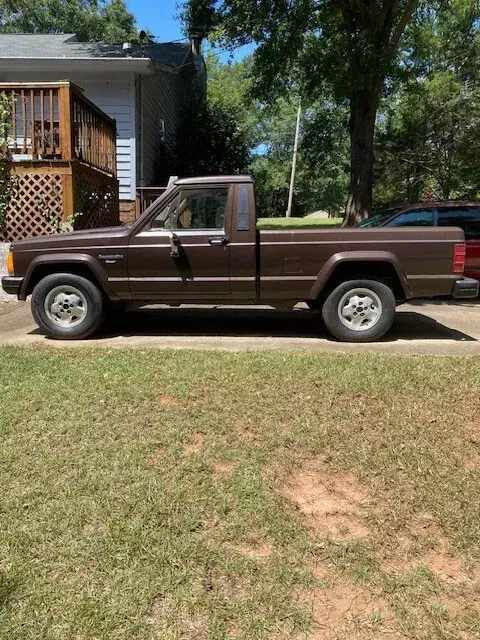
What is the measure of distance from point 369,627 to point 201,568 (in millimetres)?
751

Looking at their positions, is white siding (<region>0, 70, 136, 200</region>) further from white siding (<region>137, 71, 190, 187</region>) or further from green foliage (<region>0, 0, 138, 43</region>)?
green foliage (<region>0, 0, 138, 43</region>)

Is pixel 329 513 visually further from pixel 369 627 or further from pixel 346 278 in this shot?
pixel 346 278

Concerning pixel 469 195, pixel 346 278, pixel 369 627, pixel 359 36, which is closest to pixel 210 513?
pixel 369 627

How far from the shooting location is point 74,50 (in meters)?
15.4

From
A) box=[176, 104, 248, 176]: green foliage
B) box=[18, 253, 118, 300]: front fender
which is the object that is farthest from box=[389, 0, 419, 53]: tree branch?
box=[18, 253, 118, 300]: front fender

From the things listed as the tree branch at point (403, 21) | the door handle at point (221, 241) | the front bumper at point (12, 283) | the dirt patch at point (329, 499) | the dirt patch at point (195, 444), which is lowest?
the dirt patch at point (329, 499)

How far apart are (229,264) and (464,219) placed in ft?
16.2

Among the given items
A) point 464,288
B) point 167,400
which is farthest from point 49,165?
point 464,288

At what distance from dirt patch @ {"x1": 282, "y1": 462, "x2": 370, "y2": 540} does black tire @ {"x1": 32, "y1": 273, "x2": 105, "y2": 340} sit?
11.9 feet

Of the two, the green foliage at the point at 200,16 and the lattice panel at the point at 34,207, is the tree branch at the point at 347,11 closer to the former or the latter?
the green foliage at the point at 200,16

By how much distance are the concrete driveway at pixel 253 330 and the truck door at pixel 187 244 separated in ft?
2.17

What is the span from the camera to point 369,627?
2.19 meters

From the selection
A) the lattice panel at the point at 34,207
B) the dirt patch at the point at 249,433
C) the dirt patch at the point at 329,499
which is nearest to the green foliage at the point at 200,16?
the lattice panel at the point at 34,207

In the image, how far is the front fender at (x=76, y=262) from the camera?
20.0 ft
